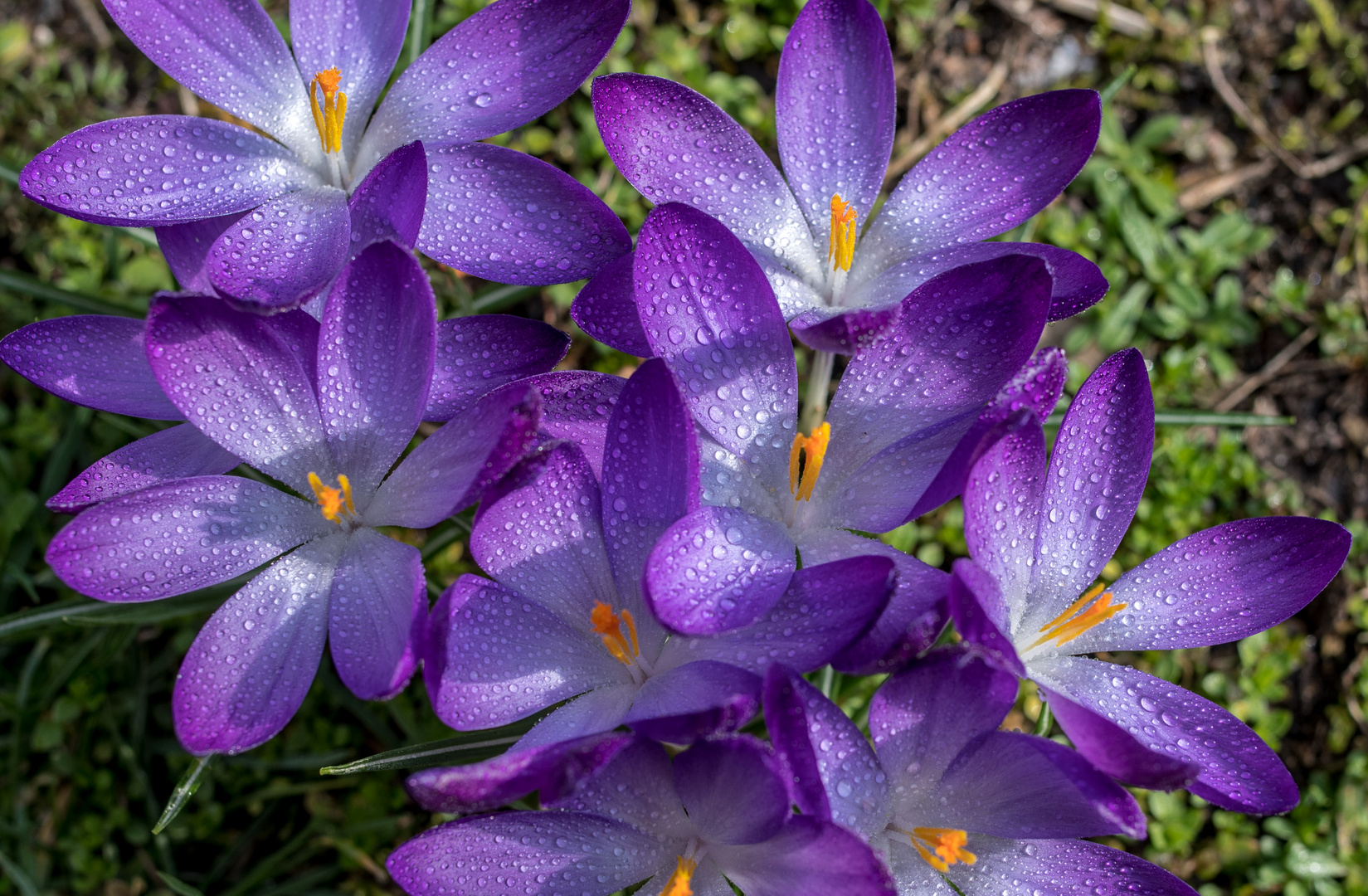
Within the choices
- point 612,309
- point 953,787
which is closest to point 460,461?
point 612,309

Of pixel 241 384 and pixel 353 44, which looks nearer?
pixel 241 384

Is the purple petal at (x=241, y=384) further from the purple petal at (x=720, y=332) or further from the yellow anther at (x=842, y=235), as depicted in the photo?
the yellow anther at (x=842, y=235)

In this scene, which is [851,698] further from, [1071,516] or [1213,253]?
[1213,253]

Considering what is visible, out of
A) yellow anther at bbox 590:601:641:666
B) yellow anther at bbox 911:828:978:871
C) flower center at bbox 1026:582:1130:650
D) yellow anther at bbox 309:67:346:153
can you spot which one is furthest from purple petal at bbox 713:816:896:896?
yellow anther at bbox 309:67:346:153

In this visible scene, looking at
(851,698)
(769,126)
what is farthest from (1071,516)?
(769,126)

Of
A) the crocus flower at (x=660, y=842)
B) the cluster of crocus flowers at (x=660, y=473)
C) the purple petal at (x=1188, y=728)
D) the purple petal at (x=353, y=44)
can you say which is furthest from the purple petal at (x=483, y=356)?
the purple petal at (x=1188, y=728)

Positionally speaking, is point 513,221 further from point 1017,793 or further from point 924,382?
point 1017,793

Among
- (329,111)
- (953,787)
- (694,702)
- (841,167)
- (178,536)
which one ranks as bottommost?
(953,787)

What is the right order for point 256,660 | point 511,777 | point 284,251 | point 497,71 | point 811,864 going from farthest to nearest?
point 497,71, point 284,251, point 256,660, point 811,864, point 511,777
